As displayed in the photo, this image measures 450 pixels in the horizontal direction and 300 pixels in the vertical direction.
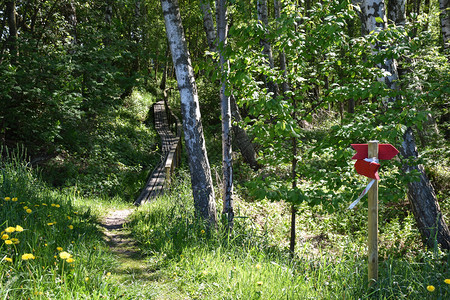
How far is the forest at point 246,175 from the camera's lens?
3.21m

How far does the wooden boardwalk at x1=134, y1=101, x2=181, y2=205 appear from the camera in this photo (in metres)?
8.67

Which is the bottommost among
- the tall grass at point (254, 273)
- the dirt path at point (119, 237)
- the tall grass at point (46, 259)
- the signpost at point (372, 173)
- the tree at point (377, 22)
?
the dirt path at point (119, 237)

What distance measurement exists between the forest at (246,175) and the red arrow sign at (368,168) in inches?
1.1

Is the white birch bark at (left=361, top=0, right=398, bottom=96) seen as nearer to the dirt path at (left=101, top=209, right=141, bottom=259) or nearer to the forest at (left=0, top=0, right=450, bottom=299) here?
the forest at (left=0, top=0, right=450, bottom=299)

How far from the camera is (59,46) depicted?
9242 mm

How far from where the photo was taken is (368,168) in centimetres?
301

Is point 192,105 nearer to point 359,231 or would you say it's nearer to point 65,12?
point 359,231

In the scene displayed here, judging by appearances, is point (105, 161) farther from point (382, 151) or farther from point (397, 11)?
point (382, 151)

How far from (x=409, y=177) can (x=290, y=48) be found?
2409 millimetres

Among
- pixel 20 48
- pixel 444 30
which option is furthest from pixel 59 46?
pixel 444 30

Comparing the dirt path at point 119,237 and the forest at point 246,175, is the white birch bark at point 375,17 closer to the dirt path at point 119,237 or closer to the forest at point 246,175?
the forest at point 246,175

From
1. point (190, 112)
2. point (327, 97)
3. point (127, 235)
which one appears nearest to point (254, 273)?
point (190, 112)

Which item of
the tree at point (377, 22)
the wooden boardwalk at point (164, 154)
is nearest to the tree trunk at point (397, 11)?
the tree at point (377, 22)

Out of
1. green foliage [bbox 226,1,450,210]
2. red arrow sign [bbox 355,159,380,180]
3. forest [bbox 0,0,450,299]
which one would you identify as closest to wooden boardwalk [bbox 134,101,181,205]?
forest [bbox 0,0,450,299]
